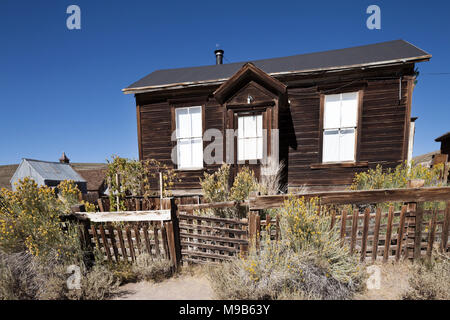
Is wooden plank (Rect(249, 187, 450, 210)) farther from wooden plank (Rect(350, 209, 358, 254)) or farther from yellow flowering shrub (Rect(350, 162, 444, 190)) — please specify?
yellow flowering shrub (Rect(350, 162, 444, 190))

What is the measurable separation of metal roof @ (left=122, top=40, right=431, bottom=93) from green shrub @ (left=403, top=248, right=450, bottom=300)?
17.5 ft

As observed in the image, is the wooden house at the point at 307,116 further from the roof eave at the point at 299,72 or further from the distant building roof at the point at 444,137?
the distant building roof at the point at 444,137

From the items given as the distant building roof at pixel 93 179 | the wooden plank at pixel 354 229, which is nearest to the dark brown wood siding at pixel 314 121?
the wooden plank at pixel 354 229

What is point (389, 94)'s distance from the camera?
5.98 metres

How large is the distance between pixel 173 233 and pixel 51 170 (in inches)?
983

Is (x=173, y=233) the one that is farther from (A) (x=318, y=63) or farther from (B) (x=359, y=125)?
(A) (x=318, y=63)

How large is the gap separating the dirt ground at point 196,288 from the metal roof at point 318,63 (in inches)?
215

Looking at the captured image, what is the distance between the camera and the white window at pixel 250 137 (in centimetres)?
622

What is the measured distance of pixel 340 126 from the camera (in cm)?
635

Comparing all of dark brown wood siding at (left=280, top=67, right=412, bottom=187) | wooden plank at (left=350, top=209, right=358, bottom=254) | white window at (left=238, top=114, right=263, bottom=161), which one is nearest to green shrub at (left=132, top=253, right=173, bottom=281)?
wooden plank at (left=350, top=209, right=358, bottom=254)

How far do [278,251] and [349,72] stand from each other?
606cm

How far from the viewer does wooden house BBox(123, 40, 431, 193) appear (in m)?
5.93

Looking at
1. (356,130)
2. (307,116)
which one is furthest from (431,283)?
(307,116)
